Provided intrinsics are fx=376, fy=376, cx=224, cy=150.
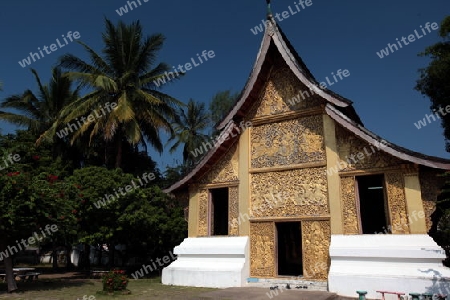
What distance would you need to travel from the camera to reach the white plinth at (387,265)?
829 cm

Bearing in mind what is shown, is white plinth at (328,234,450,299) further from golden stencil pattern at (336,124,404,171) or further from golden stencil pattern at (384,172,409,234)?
golden stencil pattern at (336,124,404,171)

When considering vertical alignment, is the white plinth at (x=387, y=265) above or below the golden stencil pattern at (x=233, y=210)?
below

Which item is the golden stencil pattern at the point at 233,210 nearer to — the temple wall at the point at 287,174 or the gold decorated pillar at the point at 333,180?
the temple wall at the point at 287,174

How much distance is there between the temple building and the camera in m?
9.00

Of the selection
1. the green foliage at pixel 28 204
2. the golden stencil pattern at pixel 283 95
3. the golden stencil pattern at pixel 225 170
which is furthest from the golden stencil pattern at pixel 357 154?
the green foliage at pixel 28 204

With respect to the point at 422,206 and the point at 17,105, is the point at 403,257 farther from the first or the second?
the point at 17,105

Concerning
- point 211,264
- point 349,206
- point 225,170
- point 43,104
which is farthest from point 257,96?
point 43,104

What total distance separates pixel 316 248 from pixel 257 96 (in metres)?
5.09

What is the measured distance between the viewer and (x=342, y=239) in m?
9.70

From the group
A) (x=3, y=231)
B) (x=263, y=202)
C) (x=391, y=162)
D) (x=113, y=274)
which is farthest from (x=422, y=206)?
(x=3, y=231)

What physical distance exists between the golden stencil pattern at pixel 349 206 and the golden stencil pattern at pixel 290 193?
478 mm

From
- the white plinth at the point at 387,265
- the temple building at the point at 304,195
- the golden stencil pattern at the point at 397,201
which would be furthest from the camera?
the golden stencil pattern at the point at 397,201

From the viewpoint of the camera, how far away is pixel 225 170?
12.2m

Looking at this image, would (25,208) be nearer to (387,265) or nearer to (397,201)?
(387,265)
